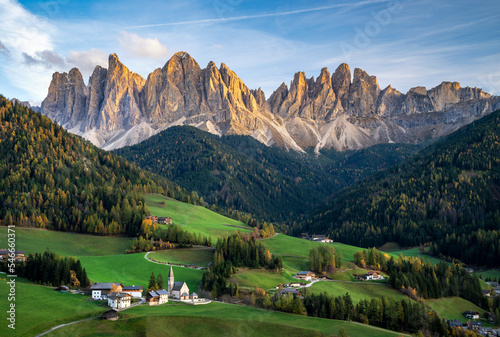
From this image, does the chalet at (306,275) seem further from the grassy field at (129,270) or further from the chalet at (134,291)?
the chalet at (134,291)

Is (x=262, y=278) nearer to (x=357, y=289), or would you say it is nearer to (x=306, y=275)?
(x=306, y=275)

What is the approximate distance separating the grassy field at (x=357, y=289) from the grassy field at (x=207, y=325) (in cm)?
3099

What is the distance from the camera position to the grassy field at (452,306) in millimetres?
108875

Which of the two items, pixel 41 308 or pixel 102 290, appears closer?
pixel 41 308

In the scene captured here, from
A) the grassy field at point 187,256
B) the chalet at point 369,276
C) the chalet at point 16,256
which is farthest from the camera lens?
the grassy field at point 187,256

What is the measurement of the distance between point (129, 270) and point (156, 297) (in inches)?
1285

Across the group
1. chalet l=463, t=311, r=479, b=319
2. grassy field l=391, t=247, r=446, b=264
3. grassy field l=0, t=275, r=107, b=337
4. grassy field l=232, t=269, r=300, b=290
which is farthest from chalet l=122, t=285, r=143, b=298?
grassy field l=391, t=247, r=446, b=264

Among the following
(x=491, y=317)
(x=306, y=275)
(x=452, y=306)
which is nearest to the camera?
(x=491, y=317)

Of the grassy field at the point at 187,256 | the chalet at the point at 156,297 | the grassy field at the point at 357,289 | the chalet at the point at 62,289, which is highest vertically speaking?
the grassy field at the point at 187,256

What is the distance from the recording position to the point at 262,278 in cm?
11425

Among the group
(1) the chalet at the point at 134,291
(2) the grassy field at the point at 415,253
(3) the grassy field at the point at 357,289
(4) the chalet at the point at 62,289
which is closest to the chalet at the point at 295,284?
(3) the grassy field at the point at 357,289

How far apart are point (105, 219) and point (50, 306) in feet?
282
